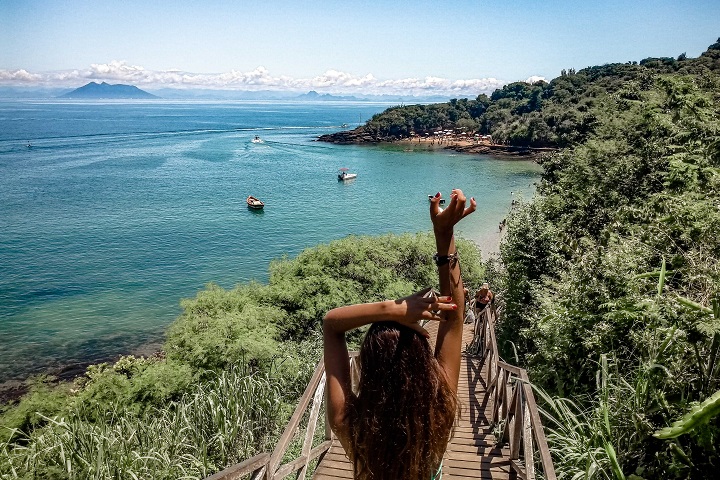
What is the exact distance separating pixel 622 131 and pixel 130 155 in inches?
2962

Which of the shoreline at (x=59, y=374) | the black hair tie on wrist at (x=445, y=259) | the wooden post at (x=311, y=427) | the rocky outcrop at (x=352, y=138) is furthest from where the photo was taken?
the rocky outcrop at (x=352, y=138)

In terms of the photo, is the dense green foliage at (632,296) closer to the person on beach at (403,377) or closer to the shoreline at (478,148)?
the person on beach at (403,377)

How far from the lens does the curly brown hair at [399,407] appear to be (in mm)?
1578

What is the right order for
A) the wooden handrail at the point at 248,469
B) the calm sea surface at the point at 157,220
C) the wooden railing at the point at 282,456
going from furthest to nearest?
the calm sea surface at the point at 157,220
the wooden railing at the point at 282,456
the wooden handrail at the point at 248,469

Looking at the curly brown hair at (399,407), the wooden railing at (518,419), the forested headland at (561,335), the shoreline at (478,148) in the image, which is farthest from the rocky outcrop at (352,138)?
the curly brown hair at (399,407)

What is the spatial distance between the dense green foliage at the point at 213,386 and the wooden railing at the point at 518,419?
3754 millimetres

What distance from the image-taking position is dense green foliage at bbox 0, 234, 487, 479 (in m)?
6.46

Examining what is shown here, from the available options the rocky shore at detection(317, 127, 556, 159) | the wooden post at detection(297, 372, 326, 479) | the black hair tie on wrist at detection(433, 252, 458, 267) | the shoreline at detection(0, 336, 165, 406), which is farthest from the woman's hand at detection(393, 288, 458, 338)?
the rocky shore at detection(317, 127, 556, 159)

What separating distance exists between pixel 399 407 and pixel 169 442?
20.8 ft

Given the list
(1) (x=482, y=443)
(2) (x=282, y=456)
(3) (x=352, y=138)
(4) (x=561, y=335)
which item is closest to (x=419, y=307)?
(2) (x=282, y=456)

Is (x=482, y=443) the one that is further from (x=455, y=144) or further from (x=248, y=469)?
(x=455, y=144)

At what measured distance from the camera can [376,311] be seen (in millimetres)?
1571

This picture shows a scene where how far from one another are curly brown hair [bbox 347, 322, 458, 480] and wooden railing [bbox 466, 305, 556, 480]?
2723 millimetres

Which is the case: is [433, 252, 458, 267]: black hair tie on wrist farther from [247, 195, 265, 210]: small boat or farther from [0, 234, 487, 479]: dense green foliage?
[247, 195, 265, 210]: small boat
